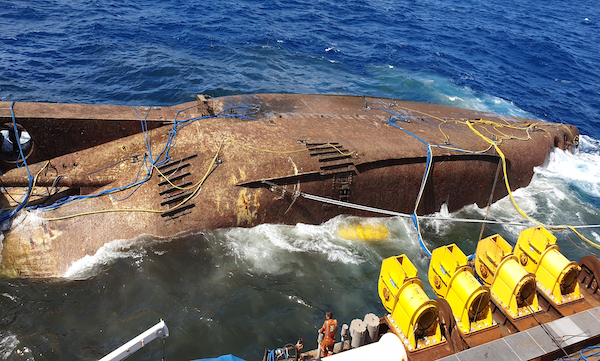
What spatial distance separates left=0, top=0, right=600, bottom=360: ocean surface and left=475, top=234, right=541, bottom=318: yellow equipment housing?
243 centimetres

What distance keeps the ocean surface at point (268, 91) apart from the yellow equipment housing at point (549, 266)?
279 cm

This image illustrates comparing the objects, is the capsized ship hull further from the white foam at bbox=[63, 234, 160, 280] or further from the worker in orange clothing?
the worker in orange clothing

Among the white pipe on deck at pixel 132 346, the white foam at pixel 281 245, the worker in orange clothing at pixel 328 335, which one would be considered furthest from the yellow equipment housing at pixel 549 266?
the white pipe on deck at pixel 132 346

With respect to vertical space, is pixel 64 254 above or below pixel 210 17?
below

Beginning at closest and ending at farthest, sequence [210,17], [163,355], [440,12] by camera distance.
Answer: [163,355] → [210,17] → [440,12]

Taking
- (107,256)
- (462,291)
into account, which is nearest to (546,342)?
(462,291)

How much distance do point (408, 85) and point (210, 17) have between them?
16.9 metres

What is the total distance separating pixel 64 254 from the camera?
29.5 feet

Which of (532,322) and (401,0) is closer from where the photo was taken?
(532,322)

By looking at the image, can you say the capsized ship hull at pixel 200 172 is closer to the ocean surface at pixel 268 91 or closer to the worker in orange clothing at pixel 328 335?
the ocean surface at pixel 268 91

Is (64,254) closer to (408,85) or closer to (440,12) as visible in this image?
(408,85)

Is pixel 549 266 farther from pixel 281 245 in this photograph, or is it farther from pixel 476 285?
pixel 281 245

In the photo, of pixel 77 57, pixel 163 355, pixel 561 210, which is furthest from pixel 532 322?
pixel 77 57

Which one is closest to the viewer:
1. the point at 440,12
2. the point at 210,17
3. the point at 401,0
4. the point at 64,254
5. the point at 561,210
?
the point at 64,254
